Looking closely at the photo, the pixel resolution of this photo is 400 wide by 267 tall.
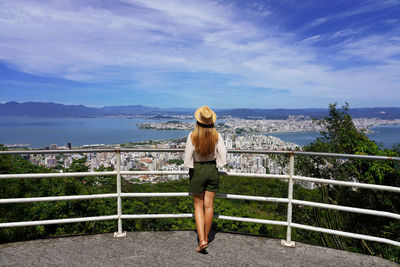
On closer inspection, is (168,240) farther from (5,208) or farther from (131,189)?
(5,208)

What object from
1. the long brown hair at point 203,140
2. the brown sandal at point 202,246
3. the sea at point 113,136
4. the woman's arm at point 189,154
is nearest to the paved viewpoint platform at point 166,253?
the brown sandal at point 202,246

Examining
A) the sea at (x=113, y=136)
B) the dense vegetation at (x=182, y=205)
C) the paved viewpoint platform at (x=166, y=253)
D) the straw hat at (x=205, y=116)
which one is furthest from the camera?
the sea at (x=113, y=136)

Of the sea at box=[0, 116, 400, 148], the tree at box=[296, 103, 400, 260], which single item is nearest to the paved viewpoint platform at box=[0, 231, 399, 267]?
the tree at box=[296, 103, 400, 260]

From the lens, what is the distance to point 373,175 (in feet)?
31.0

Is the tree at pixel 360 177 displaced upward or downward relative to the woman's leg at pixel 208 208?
downward

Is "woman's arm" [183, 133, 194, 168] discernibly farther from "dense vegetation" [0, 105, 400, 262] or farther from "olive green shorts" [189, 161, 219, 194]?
"dense vegetation" [0, 105, 400, 262]

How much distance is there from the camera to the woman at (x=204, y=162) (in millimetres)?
3068

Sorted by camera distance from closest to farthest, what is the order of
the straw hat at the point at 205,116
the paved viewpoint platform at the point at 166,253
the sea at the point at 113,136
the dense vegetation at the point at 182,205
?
the paved viewpoint platform at the point at 166,253 → the straw hat at the point at 205,116 → the dense vegetation at the point at 182,205 → the sea at the point at 113,136

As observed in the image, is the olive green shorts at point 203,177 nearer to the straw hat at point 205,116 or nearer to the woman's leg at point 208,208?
the woman's leg at point 208,208

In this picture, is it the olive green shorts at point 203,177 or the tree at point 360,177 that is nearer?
the olive green shorts at point 203,177

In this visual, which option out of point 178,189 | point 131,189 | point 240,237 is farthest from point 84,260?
point 178,189

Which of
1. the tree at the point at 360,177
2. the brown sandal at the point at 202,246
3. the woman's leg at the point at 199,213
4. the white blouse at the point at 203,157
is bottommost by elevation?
the tree at the point at 360,177

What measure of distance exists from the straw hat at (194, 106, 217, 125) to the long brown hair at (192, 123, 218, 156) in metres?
0.09

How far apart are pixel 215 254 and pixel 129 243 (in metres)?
1.10
